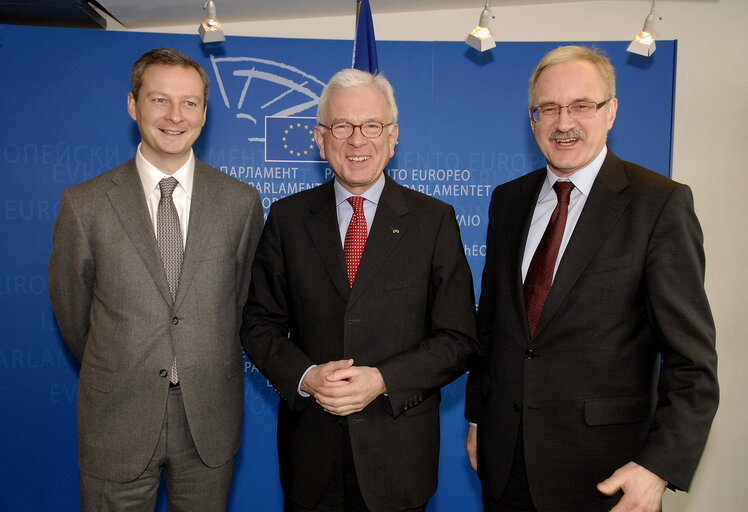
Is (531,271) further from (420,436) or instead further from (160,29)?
(160,29)

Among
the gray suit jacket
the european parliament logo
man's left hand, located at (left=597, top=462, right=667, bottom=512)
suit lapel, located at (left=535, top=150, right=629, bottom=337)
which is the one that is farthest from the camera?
the european parliament logo

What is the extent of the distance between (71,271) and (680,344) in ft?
6.96

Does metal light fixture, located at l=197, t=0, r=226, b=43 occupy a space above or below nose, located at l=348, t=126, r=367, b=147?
above

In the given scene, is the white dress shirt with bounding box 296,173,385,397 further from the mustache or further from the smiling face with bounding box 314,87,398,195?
the mustache

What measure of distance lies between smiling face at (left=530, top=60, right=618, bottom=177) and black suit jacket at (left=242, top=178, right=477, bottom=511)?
1.53ft

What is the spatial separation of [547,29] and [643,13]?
0.69m

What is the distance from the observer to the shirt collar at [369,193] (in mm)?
2068

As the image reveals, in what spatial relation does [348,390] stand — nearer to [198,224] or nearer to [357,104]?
[198,224]

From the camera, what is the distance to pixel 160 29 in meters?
3.82

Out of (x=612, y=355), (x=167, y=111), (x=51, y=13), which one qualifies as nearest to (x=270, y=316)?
(x=167, y=111)

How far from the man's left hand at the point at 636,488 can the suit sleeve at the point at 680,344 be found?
30mm

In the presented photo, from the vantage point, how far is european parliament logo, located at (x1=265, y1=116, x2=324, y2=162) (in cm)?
351

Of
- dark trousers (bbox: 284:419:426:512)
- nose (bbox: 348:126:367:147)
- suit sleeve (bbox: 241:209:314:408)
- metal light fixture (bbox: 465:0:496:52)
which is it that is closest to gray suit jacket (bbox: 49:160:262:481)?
suit sleeve (bbox: 241:209:314:408)

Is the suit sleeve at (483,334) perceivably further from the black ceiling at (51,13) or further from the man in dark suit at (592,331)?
the black ceiling at (51,13)
